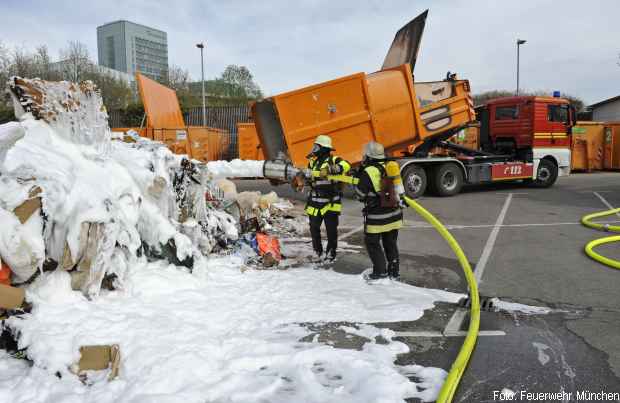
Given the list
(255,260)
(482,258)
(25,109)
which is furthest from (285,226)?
(25,109)

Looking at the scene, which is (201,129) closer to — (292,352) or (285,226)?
(285,226)

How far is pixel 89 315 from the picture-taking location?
3.26 metres

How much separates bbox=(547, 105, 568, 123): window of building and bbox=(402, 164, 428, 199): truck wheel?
14.6ft

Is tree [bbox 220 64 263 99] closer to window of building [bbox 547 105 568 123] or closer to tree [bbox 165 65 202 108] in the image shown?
tree [bbox 165 65 202 108]

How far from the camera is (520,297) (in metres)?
4.39

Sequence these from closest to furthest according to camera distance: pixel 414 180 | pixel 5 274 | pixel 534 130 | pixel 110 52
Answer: pixel 5 274 → pixel 414 180 → pixel 534 130 → pixel 110 52

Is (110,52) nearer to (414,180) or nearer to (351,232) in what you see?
(414,180)

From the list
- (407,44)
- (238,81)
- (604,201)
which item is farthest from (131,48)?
A: (604,201)

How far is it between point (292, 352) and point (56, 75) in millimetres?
29015

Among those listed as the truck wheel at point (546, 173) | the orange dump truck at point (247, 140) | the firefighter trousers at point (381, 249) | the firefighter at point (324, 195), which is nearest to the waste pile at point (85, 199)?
the firefighter at point (324, 195)

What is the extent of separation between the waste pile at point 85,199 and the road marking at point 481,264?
2.31 meters

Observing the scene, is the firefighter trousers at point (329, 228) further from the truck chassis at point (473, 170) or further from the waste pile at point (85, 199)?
the truck chassis at point (473, 170)

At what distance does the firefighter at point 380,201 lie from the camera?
4.76 meters

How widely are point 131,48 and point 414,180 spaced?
30.8 m
